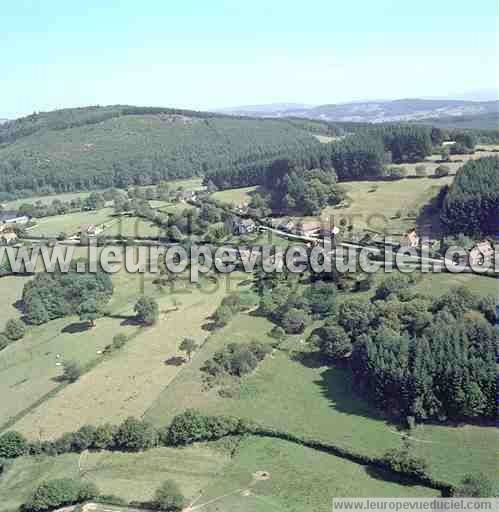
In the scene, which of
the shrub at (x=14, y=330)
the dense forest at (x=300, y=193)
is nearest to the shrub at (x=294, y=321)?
the shrub at (x=14, y=330)

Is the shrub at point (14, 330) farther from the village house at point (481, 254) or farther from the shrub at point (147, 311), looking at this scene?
the village house at point (481, 254)

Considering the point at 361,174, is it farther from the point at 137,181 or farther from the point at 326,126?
the point at 326,126

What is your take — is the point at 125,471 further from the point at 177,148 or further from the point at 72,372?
the point at 177,148

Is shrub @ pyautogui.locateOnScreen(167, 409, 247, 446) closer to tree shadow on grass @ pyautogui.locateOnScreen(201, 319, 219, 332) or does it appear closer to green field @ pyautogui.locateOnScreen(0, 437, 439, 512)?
green field @ pyautogui.locateOnScreen(0, 437, 439, 512)

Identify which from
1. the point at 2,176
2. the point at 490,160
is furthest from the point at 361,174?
the point at 2,176

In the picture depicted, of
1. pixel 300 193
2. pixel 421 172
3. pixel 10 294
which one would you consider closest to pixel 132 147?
pixel 300 193
